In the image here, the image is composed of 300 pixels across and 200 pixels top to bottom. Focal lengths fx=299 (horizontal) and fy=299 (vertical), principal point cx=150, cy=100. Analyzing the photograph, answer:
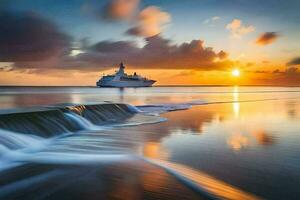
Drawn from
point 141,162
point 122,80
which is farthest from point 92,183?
point 122,80

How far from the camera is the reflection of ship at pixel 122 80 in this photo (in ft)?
449

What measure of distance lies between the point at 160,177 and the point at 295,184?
8.20 ft

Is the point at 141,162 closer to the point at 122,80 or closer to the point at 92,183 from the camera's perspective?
the point at 92,183

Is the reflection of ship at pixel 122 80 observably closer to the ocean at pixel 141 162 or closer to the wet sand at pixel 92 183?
the ocean at pixel 141 162

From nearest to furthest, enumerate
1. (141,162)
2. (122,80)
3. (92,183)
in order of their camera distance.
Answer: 1. (92,183)
2. (141,162)
3. (122,80)

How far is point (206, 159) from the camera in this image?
297 inches

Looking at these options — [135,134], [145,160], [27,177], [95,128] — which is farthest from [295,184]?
[95,128]

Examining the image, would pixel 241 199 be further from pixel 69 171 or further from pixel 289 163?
pixel 69 171

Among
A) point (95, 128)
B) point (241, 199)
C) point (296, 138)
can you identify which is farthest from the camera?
point (95, 128)

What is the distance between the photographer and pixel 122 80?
137m

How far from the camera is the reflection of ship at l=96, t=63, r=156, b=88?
449 feet

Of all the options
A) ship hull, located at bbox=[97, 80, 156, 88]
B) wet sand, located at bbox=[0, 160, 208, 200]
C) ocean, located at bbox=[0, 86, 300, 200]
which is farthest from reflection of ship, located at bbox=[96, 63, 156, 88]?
wet sand, located at bbox=[0, 160, 208, 200]

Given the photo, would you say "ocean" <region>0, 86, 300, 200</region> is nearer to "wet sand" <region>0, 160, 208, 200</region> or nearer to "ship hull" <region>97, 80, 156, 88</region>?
"wet sand" <region>0, 160, 208, 200</region>

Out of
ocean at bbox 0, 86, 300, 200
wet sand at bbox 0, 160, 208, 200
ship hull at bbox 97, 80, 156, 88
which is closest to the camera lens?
wet sand at bbox 0, 160, 208, 200
